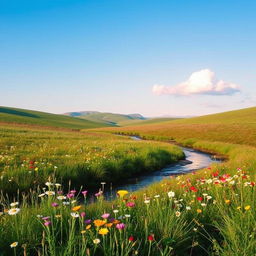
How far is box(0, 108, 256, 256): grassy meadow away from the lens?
10.3ft

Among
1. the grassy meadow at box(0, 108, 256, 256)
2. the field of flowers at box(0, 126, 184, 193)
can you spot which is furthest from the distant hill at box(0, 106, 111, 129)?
the grassy meadow at box(0, 108, 256, 256)

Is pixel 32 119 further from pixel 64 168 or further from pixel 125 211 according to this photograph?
pixel 125 211

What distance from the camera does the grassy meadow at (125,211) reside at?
3.15 m

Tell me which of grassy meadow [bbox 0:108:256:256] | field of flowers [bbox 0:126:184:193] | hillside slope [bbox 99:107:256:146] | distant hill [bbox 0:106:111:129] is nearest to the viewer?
grassy meadow [bbox 0:108:256:256]

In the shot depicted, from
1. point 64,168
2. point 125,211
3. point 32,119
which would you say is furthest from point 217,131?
point 32,119

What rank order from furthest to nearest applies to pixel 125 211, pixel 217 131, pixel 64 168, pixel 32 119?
pixel 32 119 → pixel 217 131 → pixel 64 168 → pixel 125 211

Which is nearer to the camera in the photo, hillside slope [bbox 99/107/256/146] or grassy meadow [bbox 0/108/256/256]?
grassy meadow [bbox 0/108/256/256]

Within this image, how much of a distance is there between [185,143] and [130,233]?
119 ft

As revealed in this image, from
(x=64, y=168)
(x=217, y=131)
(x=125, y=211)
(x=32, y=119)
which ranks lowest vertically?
(x=217, y=131)

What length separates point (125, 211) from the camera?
417cm

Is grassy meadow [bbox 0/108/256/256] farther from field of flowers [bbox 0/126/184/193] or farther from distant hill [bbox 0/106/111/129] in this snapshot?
distant hill [bbox 0/106/111/129]

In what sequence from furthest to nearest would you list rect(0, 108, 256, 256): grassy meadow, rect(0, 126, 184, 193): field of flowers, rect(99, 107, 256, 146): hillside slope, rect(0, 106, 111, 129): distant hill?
1. rect(0, 106, 111, 129): distant hill
2. rect(99, 107, 256, 146): hillside slope
3. rect(0, 126, 184, 193): field of flowers
4. rect(0, 108, 256, 256): grassy meadow

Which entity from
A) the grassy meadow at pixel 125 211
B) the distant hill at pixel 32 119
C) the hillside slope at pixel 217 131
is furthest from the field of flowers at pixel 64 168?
the distant hill at pixel 32 119

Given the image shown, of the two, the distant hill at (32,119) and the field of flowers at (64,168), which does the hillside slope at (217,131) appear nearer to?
the field of flowers at (64,168)
